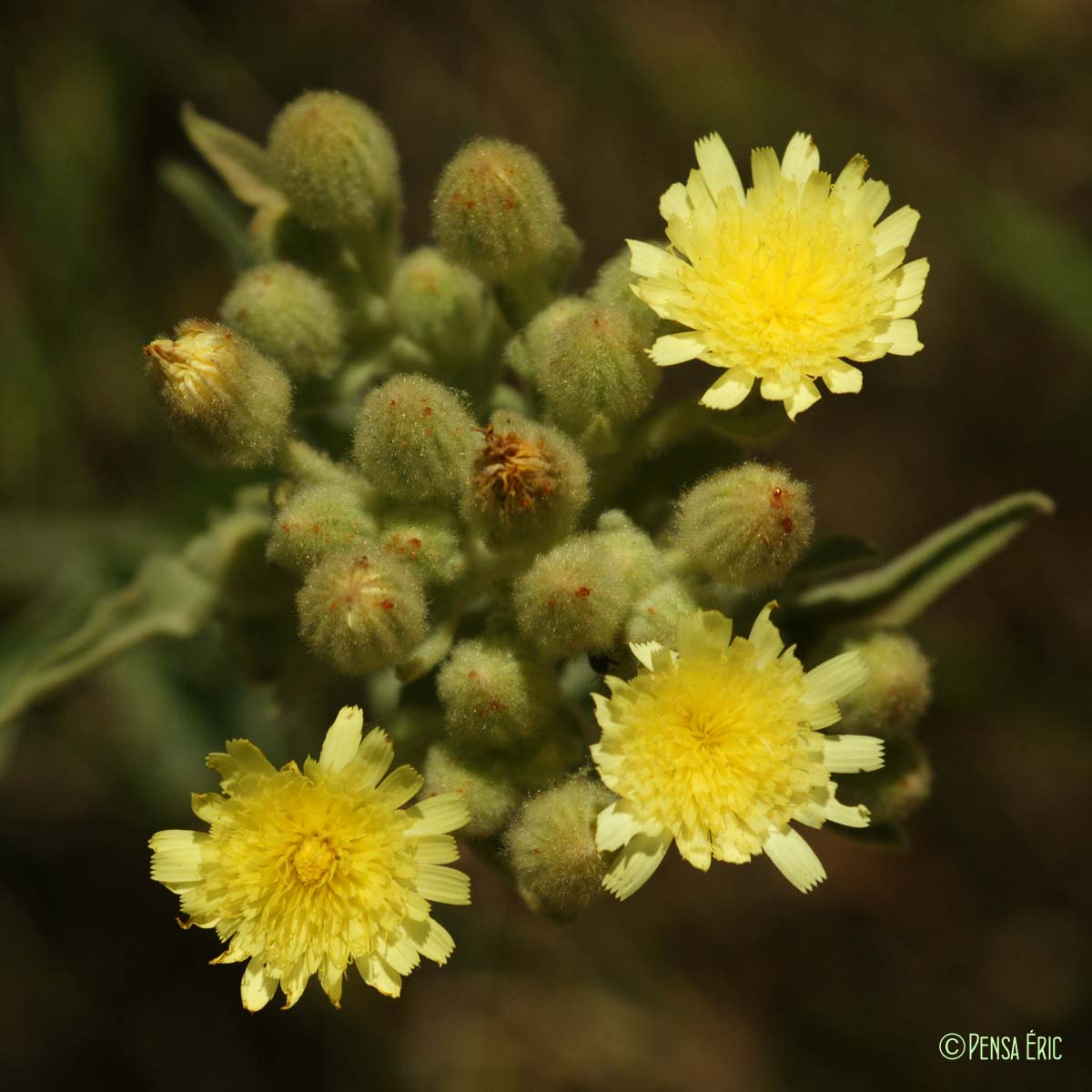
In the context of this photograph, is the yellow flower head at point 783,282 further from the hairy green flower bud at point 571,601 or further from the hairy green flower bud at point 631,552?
the hairy green flower bud at point 571,601

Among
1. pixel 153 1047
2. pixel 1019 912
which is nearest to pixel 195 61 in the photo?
pixel 153 1047

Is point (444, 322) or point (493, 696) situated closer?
point (493, 696)

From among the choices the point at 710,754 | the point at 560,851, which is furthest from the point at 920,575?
the point at 560,851

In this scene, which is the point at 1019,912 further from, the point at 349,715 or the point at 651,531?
the point at 349,715

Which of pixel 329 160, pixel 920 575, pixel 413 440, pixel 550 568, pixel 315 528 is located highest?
pixel 329 160

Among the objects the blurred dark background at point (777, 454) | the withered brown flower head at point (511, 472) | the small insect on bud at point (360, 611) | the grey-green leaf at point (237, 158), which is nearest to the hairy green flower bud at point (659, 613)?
the withered brown flower head at point (511, 472)

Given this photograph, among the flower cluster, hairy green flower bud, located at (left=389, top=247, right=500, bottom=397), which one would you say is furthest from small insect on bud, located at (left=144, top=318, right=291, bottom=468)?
hairy green flower bud, located at (left=389, top=247, right=500, bottom=397)

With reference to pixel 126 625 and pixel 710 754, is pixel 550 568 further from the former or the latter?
pixel 126 625
